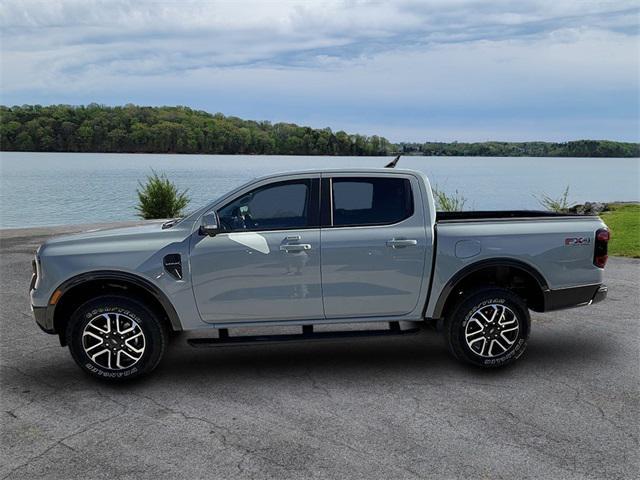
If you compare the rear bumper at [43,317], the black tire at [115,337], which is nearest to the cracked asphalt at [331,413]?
the black tire at [115,337]

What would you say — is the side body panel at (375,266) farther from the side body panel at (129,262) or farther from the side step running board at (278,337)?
the side body panel at (129,262)

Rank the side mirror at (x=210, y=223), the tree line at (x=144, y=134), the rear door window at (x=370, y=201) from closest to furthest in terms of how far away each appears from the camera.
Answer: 1. the side mirror at (x=210, y=223)
2. the rear door window at (x=370, y=201)
3. the tree line at (x=144, y=134)

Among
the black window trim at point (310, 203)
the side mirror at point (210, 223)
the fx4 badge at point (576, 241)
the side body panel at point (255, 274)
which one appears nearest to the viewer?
the side mirror at point (210, 223)

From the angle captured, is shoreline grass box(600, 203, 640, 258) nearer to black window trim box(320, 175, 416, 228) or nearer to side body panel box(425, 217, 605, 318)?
side body panel box(425, 217, 605, 318)

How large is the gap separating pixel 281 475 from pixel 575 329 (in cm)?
477

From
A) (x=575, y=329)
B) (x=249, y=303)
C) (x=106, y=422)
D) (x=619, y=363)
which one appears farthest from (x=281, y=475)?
(x=575, y=329)

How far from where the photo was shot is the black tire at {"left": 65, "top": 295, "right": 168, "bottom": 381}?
17.7ft

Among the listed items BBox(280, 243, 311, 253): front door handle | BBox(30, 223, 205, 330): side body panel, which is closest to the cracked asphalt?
BBox(30, 223, 205, 330): side body panel

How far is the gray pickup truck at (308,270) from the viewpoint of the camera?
546 cm

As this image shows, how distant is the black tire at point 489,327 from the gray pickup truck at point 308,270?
11mm

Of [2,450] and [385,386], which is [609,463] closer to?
[385,386]

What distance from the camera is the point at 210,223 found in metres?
5.36

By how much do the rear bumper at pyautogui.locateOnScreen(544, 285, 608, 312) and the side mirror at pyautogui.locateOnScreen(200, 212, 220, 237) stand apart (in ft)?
10.1

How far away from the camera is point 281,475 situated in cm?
385
